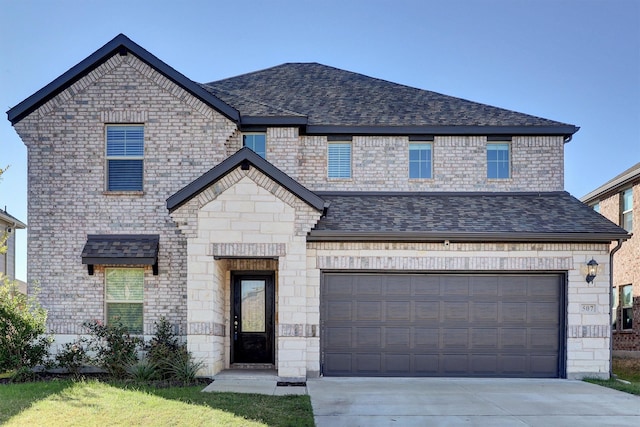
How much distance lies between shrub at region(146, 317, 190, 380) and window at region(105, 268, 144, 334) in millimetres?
944

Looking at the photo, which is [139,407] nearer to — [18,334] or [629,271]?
[18,334]

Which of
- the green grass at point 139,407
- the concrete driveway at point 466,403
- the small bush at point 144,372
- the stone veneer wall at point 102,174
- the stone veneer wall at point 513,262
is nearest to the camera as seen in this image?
the green grass at point 139,407

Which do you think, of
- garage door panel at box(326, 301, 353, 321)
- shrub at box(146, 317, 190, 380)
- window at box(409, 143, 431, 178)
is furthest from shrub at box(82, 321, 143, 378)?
window at box(409, 143, 431, 178)

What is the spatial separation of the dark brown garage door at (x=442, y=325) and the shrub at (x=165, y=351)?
3.05 metres

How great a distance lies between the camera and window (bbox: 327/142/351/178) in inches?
551

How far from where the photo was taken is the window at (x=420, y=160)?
14.0m

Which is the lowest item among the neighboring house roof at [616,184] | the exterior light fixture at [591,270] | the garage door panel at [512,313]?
the garage door panel at [512,313]

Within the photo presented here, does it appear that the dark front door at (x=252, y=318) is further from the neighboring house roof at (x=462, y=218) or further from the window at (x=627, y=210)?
the window at (x=627, y=210)

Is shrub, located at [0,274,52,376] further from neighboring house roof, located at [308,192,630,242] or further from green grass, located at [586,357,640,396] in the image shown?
green grass, located at [586,357,640,396]

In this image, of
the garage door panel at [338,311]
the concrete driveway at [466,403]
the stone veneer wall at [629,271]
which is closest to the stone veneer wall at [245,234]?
the garage door panel at [338,311]

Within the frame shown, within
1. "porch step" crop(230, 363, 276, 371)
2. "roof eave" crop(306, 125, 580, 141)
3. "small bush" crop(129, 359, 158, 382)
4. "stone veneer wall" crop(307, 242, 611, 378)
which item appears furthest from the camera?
"roof eave" crop(306, 125, 580, 141)

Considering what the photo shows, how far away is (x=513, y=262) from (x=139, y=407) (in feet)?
26.6

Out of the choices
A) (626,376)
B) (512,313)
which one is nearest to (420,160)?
(512,313)

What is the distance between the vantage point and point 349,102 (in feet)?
50.2
